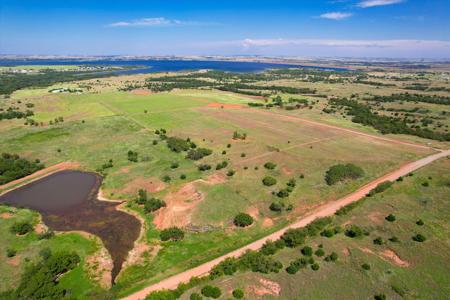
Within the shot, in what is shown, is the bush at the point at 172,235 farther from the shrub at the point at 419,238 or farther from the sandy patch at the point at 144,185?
the shrub at the point at 419,238

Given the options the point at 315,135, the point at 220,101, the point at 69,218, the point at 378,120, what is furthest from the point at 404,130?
the point at 69,218

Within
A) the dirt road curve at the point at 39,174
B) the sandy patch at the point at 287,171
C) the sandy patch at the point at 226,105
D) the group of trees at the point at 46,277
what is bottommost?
the dirt road curve at the point at 39,174

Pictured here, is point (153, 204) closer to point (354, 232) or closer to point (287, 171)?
point (287, 171)

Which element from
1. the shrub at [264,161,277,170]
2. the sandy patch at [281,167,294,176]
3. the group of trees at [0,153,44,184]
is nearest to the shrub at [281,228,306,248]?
the sandy patch at [281,167,294,176]

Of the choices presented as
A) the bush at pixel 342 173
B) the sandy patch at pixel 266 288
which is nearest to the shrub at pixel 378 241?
the sandy patch at pixel 266 288

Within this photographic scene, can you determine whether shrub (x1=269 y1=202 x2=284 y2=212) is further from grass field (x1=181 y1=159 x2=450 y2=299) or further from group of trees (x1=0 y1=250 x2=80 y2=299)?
group of trees (x1=0 y1=250 x2=80 y2=299)

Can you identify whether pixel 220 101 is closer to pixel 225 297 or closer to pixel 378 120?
pixel 378 120
